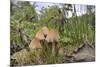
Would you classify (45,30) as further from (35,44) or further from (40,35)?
(35,44)

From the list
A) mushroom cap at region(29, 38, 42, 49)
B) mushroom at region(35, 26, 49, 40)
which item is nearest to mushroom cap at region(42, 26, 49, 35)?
mushroom at region(35, 26, 49, 40)

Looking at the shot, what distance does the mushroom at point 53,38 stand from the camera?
1.92 m

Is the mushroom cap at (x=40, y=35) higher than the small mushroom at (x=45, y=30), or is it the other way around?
the small mushroom at (x=45, y=30)

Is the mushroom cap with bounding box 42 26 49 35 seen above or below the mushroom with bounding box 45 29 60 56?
above

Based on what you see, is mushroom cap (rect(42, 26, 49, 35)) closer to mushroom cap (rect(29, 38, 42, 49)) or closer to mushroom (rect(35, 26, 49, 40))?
mushroom (rect(35, 26, 49, 40))

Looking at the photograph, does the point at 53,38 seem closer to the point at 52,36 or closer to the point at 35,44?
the point at 52,36

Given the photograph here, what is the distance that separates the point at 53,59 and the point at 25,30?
415mm

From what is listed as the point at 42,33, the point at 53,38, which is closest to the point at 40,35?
the point at 42,33

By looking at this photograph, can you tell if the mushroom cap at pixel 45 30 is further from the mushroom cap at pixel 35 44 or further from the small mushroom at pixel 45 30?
the mushroom cap at pixel 35 44

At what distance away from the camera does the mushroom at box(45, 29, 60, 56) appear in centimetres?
192

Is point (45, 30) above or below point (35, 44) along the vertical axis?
above

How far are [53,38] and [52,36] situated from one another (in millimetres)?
23

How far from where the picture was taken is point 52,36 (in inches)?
75.8

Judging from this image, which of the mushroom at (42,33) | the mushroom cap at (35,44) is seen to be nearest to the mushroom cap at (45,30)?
the mushroom at (42,33)
